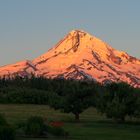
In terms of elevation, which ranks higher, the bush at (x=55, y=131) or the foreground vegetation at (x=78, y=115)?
the foreground vegetation at (x=78, y=115)

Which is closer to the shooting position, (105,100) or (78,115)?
(105,100)

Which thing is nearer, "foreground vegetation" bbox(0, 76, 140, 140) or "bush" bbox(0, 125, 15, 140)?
"bush" bbox(0, 125, 15, 140)

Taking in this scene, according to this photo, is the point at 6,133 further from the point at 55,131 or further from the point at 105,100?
the point at 105,100

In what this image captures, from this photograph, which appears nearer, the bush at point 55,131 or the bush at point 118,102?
the bush at point 55,131

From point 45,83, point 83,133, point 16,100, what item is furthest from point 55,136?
point 45,83

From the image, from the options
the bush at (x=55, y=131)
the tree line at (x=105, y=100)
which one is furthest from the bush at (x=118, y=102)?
the bush at (x=55, y=131)

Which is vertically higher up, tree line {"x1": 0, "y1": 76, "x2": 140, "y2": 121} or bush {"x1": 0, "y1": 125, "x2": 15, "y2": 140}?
tree line {"x1": 0, "y1": 76, "x2": 140, "y2": 121}

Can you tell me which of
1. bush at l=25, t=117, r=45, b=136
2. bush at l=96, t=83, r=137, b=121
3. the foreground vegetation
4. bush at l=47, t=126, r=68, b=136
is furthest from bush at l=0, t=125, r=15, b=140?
bush at l=96, t=83, r=137, b=121

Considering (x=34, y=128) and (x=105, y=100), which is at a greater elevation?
(x=105, y=100)

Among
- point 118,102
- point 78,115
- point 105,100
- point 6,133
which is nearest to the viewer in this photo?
point 6,133

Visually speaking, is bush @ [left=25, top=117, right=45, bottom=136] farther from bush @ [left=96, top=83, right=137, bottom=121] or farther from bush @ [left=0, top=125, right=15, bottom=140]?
bush @ [left=96, top=83, right=137, bottom=121]

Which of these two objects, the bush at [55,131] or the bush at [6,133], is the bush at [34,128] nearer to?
the bush at [55,131]

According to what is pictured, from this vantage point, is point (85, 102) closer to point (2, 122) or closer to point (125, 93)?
point (125, 93)

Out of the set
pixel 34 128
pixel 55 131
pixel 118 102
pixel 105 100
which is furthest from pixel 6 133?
pixel 105 100
